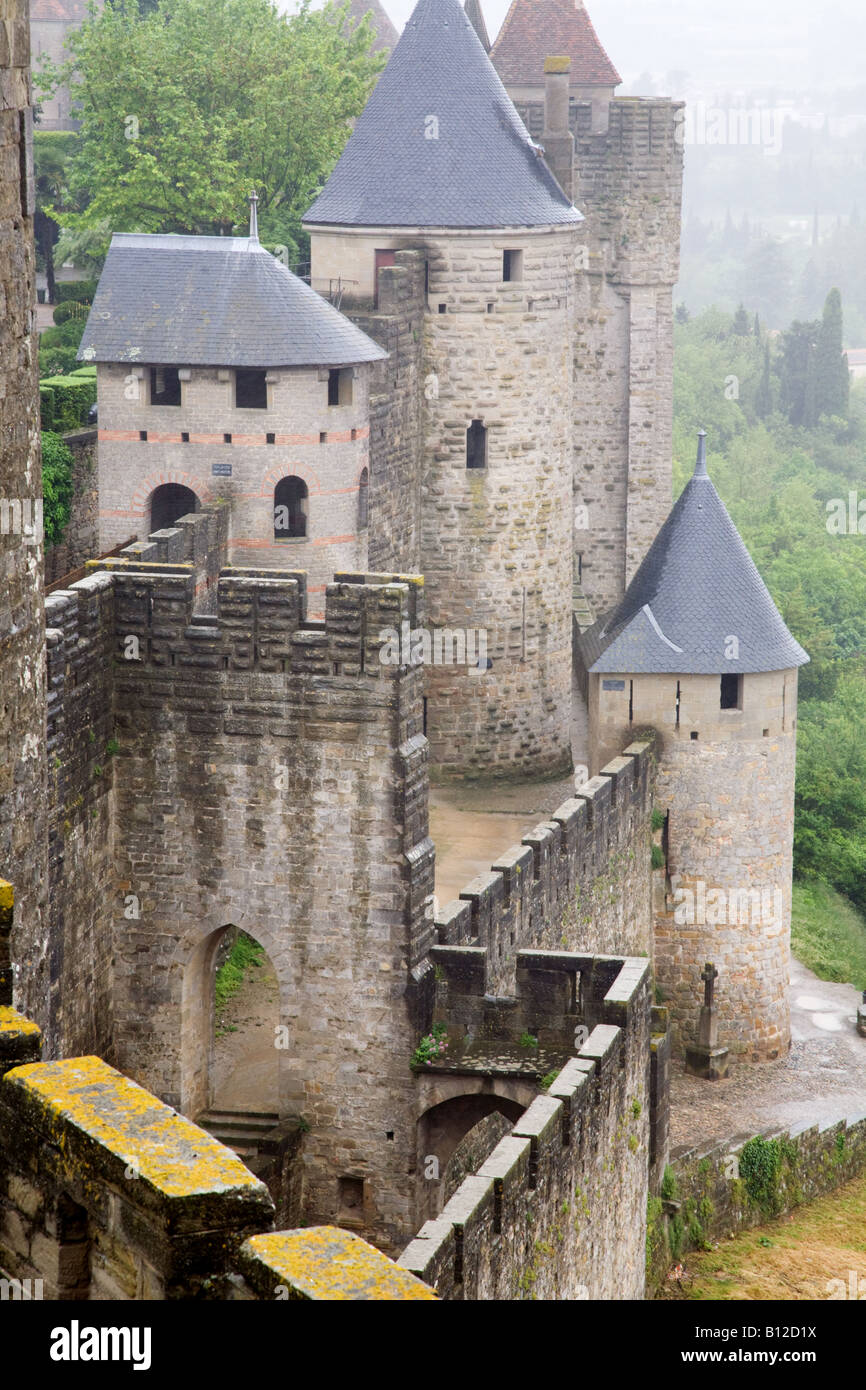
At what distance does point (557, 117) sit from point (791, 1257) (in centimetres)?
1926

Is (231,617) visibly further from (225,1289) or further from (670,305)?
(670,305)

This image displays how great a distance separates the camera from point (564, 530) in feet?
101

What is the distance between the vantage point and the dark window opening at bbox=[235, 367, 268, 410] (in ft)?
81.1

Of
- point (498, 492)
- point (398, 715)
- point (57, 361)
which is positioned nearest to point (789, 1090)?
point (498, 492)

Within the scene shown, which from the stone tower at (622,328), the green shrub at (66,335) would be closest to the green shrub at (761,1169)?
the stone tower at (622,328)

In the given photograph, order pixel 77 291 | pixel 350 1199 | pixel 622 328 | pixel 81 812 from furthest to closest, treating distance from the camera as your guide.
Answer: pixel 77 291 → pixel 622 328 → pixel 350 1199 → pixel 81 812

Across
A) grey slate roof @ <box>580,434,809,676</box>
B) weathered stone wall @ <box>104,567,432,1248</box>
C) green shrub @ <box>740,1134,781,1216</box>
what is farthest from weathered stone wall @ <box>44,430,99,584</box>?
weathered stone wall @ <box>104,567,432,1248</box>

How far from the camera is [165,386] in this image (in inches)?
973

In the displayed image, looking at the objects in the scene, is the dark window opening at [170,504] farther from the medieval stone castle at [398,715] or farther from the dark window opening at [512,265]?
the dark window opening at [512,265]

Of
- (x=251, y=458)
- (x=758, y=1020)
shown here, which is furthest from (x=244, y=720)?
(x=758, y=1020)

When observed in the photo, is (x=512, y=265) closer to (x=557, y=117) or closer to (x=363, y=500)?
(x=363, y=500)

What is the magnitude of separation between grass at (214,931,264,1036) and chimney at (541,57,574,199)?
17711 mm

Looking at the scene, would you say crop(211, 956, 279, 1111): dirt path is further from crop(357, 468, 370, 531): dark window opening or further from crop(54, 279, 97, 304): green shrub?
crop(54, 279, 97, 304): green shrub

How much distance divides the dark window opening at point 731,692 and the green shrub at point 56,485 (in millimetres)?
9032
